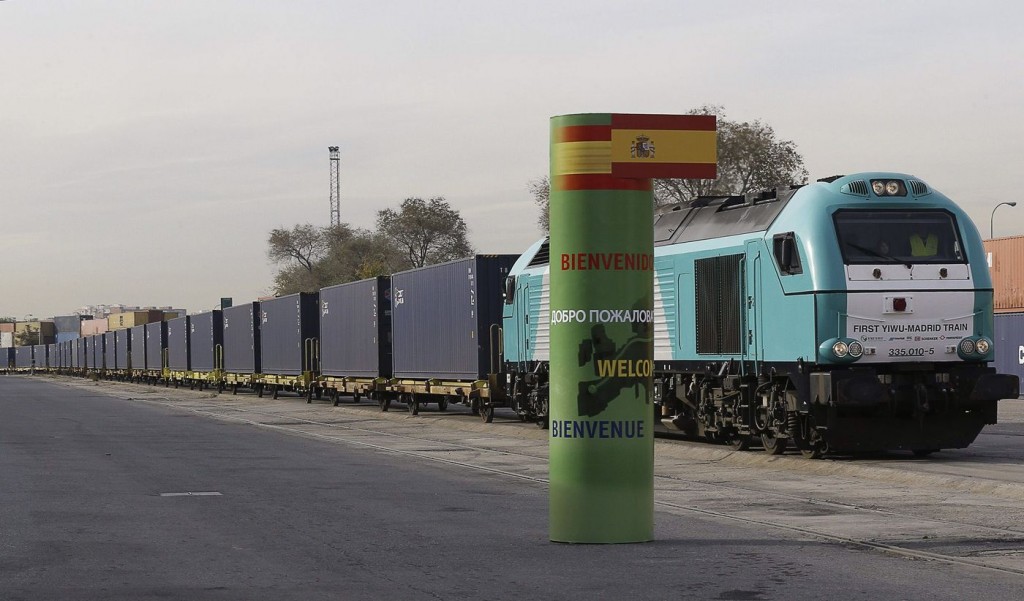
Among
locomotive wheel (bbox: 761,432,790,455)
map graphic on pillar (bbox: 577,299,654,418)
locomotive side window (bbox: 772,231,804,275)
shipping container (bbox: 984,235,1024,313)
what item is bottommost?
locomotive wheel (bbox: 761,432,790,455)

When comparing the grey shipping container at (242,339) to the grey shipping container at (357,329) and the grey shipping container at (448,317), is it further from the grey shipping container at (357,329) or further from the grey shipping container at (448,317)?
the grey shipping container at (448,317)

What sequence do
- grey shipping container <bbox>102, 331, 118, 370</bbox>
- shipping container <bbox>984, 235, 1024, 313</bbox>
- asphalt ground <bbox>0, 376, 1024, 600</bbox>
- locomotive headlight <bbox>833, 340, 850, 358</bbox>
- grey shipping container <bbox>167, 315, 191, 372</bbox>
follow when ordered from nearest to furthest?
1. asphalt ground <bbox>0, 376, 1024, 600</bbox>
2. locomotive headlight <bbox>833, 340, 850, 358</bbox>
3. shipping container <bbox>984, 235, 1024, 313</bbox>
4. grey shipping container <bbox>167, 315, 191, 372</bbox>
5. grey shipping container <bbox>102, 331, 118, 370</bbox>

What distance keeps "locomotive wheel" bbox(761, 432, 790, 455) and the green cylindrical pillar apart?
29.1 ft

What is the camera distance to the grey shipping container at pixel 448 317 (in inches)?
1224

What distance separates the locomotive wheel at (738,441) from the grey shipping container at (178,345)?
170ft

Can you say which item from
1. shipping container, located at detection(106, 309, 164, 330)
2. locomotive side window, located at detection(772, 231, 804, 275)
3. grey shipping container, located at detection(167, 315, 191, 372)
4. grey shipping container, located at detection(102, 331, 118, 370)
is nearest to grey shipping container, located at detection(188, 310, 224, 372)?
grey shipping container, located at detection(167, 315, 191, 372)

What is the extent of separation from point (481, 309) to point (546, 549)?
20.5 m

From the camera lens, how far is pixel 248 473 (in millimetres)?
18094

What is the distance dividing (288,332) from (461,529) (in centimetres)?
3790

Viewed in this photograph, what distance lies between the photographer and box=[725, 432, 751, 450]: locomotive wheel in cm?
2044

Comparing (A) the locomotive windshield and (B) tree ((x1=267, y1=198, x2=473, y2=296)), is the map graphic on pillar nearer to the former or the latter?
(A) the locomotive windshield

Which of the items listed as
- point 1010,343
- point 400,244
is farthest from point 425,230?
point 1010,343

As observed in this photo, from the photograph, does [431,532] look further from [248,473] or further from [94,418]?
[94,418]

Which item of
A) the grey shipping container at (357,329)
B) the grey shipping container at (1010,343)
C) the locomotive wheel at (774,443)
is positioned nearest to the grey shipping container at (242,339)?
the grey shipping container at (357,329)
